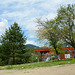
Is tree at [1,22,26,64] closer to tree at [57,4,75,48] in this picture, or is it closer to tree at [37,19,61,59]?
tree at [37,19,61,59]

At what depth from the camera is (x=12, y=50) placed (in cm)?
2688

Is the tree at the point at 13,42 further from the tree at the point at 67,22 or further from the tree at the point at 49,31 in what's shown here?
the tree at the point at 67,22

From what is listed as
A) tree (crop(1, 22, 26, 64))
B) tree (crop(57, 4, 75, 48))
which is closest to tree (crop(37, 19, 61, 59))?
tree (crop(57, 4, 75, 48))

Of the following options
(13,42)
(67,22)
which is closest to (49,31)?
(67,22)

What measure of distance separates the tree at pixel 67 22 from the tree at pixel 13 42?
11.8 meters

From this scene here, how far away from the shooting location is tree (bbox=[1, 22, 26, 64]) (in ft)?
87.7

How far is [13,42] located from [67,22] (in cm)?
1361

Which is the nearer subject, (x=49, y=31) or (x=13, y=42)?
(x=49, y=31)

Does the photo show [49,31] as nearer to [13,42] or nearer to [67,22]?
[67,22]

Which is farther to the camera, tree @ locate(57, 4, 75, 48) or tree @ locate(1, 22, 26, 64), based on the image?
tree @ locate(1, 22, 26, 64)

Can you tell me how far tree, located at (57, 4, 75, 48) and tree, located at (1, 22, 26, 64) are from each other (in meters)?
11.8

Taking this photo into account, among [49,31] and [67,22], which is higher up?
[67,22]

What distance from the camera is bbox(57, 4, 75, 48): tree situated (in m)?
19.7

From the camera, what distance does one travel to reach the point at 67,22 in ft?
67.4
